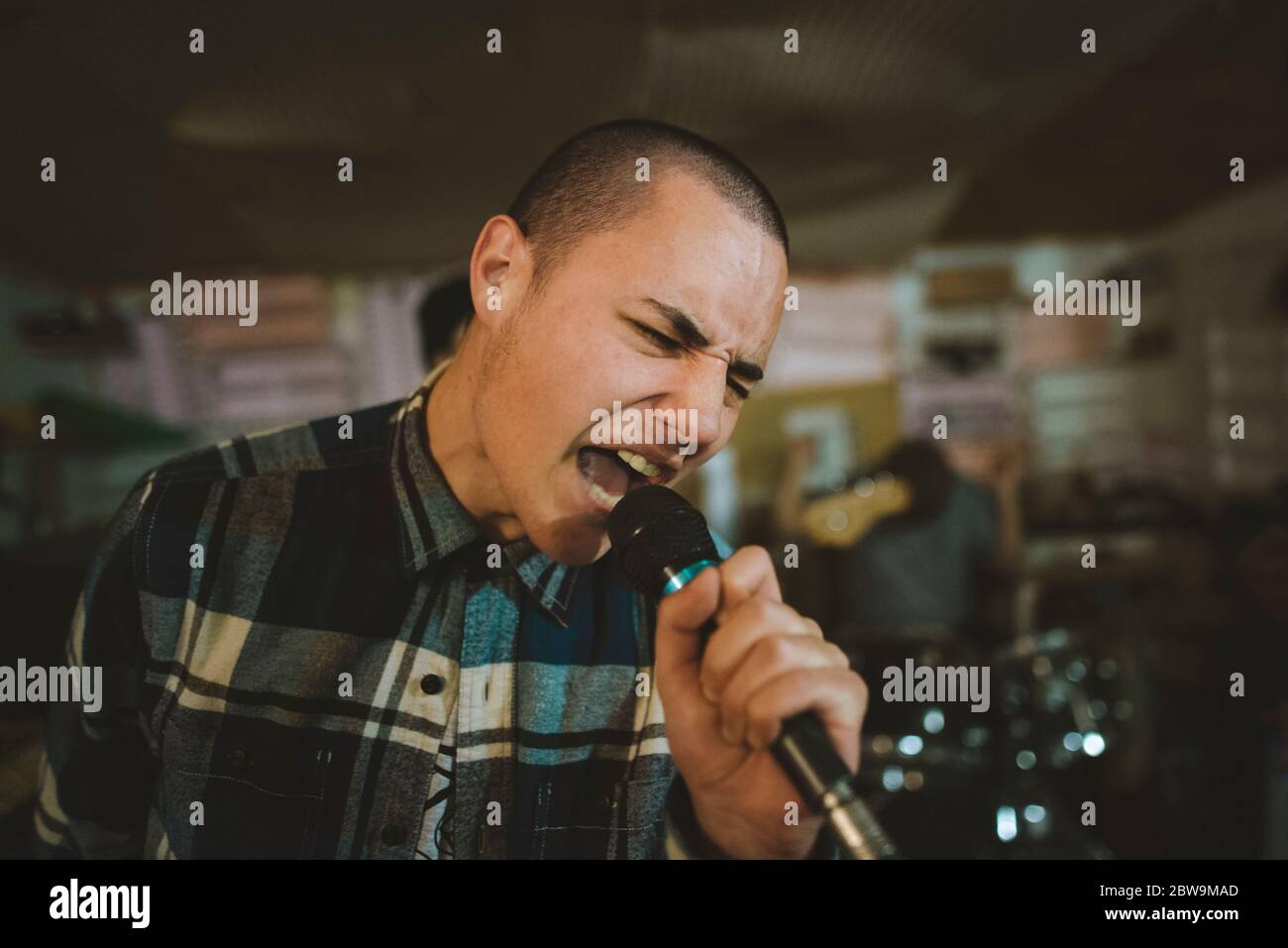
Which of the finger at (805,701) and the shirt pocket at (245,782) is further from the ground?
the finger at (805,701)

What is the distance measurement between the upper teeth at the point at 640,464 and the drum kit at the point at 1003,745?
2.92 ft

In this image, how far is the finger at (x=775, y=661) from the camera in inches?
27.5

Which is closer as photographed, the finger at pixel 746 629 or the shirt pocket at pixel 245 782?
the finger at pixel 746 629

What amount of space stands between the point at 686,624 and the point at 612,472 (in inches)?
A: 11.4

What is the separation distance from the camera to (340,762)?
39.5 inches

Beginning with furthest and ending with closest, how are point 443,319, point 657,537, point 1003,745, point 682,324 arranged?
point 1003,745
point 443,319
point 682,324
point 657,537

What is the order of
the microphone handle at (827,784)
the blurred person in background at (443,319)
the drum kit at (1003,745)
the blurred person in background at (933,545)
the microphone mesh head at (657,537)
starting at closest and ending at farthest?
the microphone handle at (827,784) < the microphone mesh head at (657,537) < the blurred person in background at (443,319) < the drum kit at (1003,745) < the blurred person in background at (933,545)

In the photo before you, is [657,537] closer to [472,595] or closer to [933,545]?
[472,595]

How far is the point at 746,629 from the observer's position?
2.31 ft

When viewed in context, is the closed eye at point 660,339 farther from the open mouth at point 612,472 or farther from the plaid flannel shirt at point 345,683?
the plaid flannel shirt at point 345,683

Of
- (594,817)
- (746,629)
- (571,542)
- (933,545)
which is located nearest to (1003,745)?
(933,545)

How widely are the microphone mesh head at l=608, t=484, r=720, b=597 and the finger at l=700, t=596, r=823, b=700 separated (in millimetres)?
66

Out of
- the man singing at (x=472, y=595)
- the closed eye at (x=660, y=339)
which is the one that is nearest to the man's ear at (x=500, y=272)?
the man singing at (x=472, y=595)
